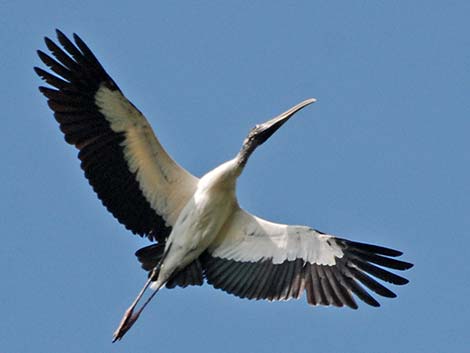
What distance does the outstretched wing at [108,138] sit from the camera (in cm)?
3403

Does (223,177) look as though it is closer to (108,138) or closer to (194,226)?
(194,226)

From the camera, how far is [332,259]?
3478 centimetres

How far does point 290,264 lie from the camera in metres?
34.8

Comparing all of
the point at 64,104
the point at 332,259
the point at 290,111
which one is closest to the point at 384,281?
the point at 332,259

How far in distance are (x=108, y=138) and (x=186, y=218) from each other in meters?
1.78

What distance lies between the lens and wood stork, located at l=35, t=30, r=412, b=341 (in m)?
34.1

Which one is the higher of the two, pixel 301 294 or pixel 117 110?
pixel 117 110

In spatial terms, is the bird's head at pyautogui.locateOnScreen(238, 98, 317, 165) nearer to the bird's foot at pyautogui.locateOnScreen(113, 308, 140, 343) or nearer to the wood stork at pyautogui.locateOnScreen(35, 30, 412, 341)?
the wood stork at pyautogui.locateOnScreen(35, 30, 412, 341)

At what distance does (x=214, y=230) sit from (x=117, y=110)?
2.45 meters

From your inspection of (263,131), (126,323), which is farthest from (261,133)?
(126,323)

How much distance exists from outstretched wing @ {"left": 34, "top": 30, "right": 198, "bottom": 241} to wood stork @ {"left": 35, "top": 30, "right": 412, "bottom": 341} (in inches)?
0.6

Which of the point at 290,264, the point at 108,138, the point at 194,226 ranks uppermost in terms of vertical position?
the point at 108,138

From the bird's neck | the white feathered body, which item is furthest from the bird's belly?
the bird's neck

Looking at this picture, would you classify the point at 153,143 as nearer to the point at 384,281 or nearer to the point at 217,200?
the point at 217,200
